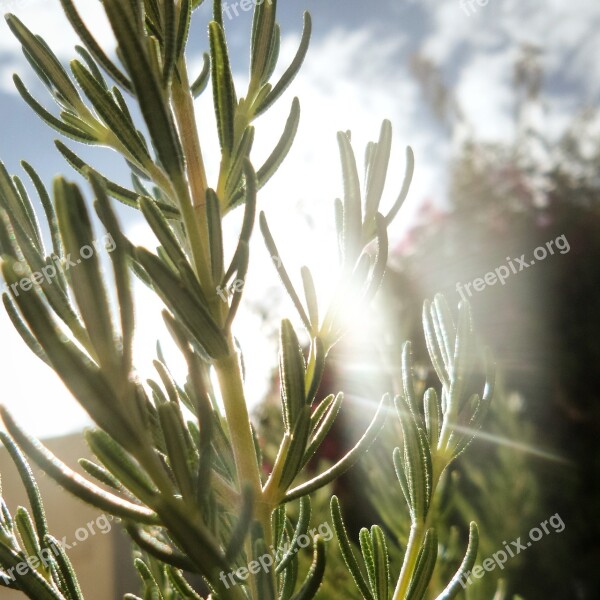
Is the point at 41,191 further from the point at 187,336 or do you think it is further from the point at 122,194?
the point at 187,336

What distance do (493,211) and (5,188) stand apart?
3621 mm

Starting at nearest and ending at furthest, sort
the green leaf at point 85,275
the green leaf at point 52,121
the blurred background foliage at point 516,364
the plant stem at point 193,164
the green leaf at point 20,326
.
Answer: the green leaf at point 85,275
the green leaf at point 20,326
the plant stem at point 193,164
the green leaf at point 52,121
the blurred background foliage at point 516,364

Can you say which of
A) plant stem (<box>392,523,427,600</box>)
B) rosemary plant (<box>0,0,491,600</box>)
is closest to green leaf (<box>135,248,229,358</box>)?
rosemary plant (<box>0,0,491,600</box>)

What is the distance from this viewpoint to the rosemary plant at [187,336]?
1.51 ft

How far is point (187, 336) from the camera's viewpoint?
0.61 meters

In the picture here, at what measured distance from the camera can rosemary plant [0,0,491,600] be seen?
18.1 inches

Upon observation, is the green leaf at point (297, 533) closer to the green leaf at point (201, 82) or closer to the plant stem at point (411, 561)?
the plant stem at point (411, 561)

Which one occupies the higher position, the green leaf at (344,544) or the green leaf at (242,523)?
the green leaf at (242,523)

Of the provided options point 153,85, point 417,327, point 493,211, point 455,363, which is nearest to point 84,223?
point 153,85

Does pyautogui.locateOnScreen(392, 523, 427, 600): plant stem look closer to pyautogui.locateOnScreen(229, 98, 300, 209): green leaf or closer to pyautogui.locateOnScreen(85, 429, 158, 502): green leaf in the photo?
pyautogui.locateOnScreen(85, 429, 158, 502): green leaf

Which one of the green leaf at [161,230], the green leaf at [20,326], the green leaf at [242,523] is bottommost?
the green leaf at [242,523]

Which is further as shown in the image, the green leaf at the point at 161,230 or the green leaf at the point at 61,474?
the green leaf at the point at 161,230

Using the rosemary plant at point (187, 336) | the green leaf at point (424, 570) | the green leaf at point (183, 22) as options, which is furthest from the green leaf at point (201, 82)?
the green leaf at point (424, 570)

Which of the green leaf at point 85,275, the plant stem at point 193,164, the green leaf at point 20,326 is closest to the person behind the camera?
the green leaf at point 85,275
